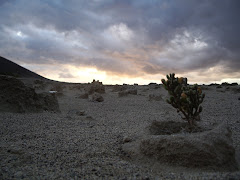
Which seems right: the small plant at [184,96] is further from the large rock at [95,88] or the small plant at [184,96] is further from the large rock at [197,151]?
the large rock at [95,88]

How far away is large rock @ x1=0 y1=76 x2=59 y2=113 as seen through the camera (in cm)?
725

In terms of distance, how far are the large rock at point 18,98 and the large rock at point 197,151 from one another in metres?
6.03

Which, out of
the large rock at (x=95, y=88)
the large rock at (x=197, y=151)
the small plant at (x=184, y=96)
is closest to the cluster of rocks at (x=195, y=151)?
the large rock at (x=197, y=151)

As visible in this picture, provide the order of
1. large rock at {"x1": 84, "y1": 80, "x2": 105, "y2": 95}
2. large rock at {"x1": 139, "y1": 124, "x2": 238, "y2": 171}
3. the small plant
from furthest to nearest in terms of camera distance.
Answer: large rock at {"x1": 84, "y1": 80, "x2": 105, "y2": 95} < the small plant < large rock at {"x1": 139, "y1": 124, "x2": 238, "y2": 171}

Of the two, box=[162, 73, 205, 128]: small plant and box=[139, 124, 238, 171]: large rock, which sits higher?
box=[162, 73, 205, 128]: small plant

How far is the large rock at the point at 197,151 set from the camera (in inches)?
118

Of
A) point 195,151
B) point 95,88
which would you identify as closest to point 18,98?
point 195,151

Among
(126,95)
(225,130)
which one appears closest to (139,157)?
(225,130)

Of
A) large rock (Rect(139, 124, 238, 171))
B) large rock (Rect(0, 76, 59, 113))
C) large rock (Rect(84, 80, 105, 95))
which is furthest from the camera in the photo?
large rock (Rect(84, 80, 105, 95))

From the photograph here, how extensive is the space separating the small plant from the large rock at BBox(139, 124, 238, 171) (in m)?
0.87

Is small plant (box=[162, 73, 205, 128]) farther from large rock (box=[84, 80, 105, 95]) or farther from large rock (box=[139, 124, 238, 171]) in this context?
large rock (box=[84, 80, 105, 95])

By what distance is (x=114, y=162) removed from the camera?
3.14 meters

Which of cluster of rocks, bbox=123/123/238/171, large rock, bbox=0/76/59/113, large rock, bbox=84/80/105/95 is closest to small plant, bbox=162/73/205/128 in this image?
cluster of rocks, bbox=123/123/238/171

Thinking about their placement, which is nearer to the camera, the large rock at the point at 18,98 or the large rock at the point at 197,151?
the large rock at the point at 197,151
